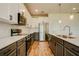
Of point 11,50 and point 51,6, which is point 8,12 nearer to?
point 11,50

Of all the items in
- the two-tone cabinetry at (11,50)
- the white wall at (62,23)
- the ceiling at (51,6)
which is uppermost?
the ceiling at (51,6)

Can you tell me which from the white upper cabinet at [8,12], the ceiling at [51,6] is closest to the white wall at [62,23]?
the ceiling at [51,6]

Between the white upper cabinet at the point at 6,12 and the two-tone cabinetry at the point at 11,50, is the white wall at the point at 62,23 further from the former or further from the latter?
the two-tone cabinetry at the point at 11,50

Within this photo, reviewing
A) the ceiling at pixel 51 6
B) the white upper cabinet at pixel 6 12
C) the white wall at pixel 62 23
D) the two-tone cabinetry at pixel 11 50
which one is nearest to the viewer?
the two-tone cabinetry at pixel 11 50

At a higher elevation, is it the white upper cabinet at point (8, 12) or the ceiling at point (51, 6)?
the ceiling at point (51, 6)

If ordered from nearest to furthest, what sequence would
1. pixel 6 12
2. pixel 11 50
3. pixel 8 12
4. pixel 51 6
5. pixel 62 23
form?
pixel 11 50 < pixel 6 12 < pixel 8 12 < pixel 51 6 < pixel 62 23

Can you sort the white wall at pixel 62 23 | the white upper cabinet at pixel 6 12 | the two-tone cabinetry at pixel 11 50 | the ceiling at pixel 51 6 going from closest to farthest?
the two-tone cabinetry at pixel 11 50, the white upper cabinet at pixel 6 12, the ceiling at pixel 51 6, the white wall at pixel 62 23

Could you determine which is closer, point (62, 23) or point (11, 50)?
point (11, 50)

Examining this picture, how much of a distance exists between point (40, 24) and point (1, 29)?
8.04 m

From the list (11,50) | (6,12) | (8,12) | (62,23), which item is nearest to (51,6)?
(62,23)

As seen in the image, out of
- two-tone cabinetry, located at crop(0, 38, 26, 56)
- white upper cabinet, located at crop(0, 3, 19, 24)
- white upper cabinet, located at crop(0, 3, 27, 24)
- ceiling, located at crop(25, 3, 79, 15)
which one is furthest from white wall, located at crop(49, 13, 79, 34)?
two-tone cabinetry, located at crop(0, 38, 26, 56)

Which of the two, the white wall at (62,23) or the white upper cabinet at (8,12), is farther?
the white wall at (62,23)

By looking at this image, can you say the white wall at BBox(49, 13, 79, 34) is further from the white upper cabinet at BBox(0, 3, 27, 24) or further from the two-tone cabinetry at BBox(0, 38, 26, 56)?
the two-tone cabinetry at BBox(0, 38, 26, 56)

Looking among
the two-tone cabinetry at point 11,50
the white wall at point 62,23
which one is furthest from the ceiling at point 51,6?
the two-tone cabinetry at point 11,50
